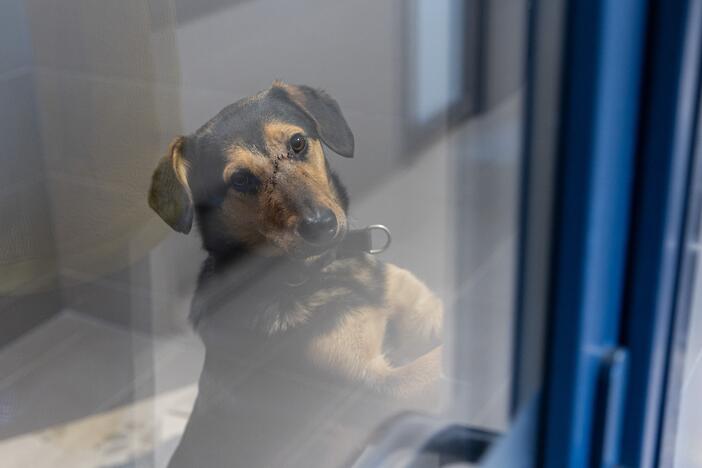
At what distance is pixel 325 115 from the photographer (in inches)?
18.2

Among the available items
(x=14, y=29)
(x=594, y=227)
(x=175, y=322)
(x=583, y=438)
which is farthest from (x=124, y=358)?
(x=583, y=438)

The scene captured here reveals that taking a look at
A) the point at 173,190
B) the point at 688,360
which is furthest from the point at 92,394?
the point at 688,360

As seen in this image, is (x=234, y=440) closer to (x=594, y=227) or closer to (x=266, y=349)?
(x=266, y=349)

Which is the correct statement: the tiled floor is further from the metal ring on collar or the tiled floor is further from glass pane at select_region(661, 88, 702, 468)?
glass pane at select_region(661, 88, 702, 468)

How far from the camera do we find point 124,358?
0.38 m

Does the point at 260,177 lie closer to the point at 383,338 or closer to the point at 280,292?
the point at 280,292

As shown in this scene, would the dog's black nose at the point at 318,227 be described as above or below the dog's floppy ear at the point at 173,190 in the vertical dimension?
below

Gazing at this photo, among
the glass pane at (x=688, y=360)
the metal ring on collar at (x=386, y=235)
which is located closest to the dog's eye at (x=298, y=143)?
the metal ring on collar at (x=386, y=235)

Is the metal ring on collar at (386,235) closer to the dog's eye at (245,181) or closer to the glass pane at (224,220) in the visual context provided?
the glass pane at (224,220)

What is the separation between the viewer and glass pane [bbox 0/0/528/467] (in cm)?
33

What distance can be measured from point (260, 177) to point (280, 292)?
82mm

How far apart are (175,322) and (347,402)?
187 millimetres

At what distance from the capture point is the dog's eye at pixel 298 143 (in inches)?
16.8

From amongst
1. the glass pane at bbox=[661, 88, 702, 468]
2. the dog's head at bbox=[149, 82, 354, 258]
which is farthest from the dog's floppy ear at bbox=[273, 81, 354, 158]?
the glass pane at bbox=[661, 88, 702, 468]
